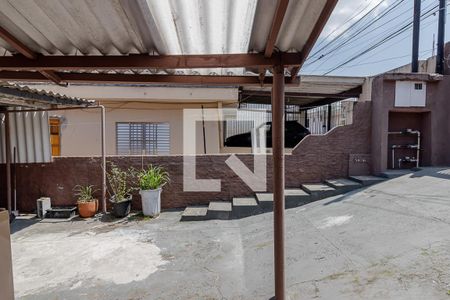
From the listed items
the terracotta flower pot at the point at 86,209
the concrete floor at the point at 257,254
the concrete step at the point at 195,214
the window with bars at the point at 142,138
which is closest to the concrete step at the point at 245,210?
the concrete floor at the point at 257,254

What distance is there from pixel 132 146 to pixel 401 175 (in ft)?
26.7

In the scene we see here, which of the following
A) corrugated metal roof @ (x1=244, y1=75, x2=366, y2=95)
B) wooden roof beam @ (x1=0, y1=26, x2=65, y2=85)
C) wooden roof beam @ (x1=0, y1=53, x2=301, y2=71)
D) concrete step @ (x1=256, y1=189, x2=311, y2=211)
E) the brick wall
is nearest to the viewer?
wooden roof beam @ (x1=0, y1=26, x2=65, y2=85)

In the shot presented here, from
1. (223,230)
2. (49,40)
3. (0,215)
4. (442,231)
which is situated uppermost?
(49,40)

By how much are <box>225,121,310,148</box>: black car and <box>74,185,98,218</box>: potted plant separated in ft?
18.6

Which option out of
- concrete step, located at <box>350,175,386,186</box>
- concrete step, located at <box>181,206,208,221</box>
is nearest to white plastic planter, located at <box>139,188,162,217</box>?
concrete step, located at <box>181,206,208,221</box>

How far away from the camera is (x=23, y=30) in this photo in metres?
2.12

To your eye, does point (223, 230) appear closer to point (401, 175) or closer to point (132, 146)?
point (401, 175)

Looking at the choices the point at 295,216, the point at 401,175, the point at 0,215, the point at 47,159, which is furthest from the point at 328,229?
the point at 47,159

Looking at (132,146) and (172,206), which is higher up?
(132,146)

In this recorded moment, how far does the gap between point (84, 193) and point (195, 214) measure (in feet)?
8.95

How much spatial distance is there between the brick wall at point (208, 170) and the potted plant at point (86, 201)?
152 mm

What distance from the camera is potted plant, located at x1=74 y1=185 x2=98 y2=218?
6491 mm

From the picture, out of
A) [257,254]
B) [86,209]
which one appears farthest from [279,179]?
[86,209]

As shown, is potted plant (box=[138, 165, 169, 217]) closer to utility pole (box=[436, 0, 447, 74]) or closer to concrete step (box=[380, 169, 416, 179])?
concrete step (box=[380, 169, 416, 179])
